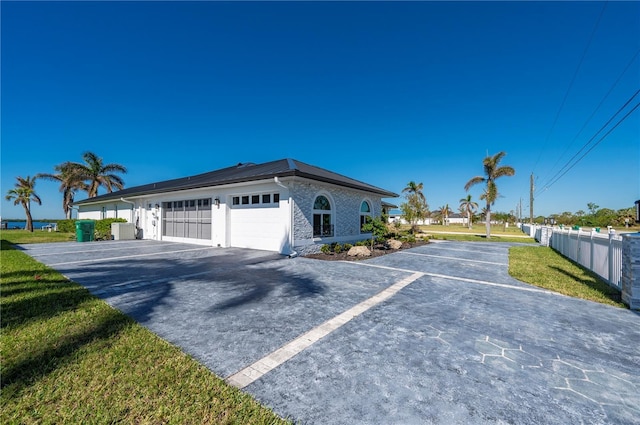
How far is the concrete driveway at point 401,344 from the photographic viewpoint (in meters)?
2.11

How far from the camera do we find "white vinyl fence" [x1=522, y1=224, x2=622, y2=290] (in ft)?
19.2

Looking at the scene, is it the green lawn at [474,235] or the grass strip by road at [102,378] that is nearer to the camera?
the grass strip by road at [102,378]

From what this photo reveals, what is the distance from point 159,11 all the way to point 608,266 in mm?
17066

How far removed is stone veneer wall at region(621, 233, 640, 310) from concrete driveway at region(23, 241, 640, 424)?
14.9 inches

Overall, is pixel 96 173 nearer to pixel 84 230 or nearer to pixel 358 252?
pixel 84 230

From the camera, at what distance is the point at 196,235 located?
45.2ft

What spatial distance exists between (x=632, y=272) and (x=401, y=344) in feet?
16.7

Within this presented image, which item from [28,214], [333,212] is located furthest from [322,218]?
[28,214]

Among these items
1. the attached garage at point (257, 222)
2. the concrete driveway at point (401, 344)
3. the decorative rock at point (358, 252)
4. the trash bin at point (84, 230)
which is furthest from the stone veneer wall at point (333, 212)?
the trash bin at point (84, 230)

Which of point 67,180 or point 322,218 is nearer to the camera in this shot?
point 322,218

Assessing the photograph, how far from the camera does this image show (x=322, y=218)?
1198 cm

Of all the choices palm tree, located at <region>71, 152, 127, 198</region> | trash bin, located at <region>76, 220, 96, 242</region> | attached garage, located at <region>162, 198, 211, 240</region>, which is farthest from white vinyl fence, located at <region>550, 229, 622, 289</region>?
palm tree, located at <region>71, 152, 127, 198</region>

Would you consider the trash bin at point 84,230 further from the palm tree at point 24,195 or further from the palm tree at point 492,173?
the palm tree at point 492,173

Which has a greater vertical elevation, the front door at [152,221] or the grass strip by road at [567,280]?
the front door at [152,221]
